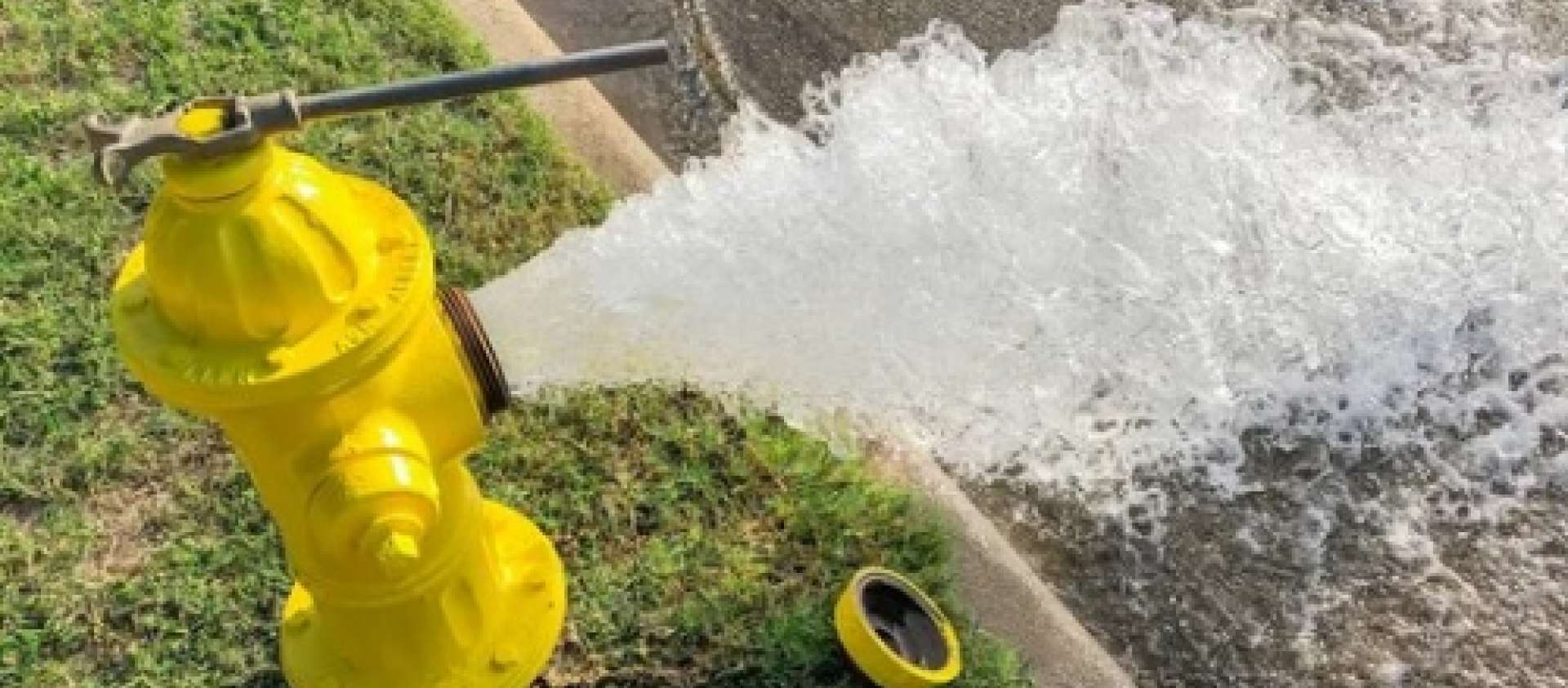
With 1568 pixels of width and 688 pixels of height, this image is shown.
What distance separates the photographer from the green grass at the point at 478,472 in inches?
111

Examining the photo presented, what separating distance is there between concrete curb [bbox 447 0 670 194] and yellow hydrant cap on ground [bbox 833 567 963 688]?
122 cm

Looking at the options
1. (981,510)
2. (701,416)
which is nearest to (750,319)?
(701,416)

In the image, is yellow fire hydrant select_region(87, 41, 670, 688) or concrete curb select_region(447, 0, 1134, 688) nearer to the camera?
yellow fire hydrant select_region(87, 41, 670, 688)

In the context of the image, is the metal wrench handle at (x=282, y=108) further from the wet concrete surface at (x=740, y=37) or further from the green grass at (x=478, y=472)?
the wet concrete surface at (x=740, y=37)

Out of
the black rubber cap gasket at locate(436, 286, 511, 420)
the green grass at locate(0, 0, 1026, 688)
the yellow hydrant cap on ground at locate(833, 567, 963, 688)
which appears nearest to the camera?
the black rubber cap gasket at locate(436, 286, 511, 420)

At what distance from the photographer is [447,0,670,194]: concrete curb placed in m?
3.66

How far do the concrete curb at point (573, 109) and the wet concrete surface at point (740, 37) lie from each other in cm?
8

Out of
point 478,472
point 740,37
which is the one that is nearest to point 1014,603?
point 478,472

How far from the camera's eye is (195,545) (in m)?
2.92

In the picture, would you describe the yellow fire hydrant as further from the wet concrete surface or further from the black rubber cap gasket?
the wet concrete surface

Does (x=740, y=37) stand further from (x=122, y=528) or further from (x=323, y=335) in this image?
(x=323, y=335)

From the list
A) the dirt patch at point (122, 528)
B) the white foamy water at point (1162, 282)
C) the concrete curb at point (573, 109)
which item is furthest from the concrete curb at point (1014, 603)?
the dirt patch at point (122, 528)

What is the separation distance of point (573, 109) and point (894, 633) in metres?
1.60

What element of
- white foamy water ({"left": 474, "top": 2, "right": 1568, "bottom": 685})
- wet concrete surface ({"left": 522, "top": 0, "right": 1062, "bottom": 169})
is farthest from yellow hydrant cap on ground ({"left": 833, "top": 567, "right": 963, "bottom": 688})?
wet concrete surface ({"left": 522, "top": 0, "right": 1062, "bottom": 169})
